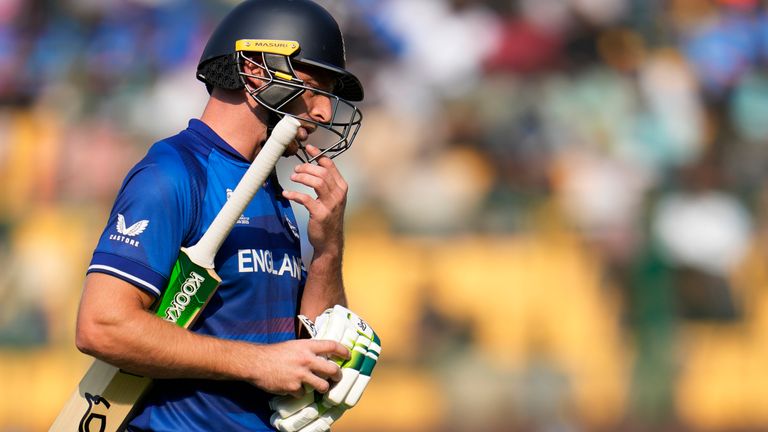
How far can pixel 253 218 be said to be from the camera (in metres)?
3.39

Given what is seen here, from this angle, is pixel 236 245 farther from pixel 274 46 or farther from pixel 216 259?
pixel 274 46

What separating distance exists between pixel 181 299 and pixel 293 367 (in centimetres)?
37

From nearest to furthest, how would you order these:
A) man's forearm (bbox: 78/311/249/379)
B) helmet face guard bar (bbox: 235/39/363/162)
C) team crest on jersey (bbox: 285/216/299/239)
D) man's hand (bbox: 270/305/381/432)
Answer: man's forearm (bbox: 78/311/249/379), man's hand (bbox: 270/305/381/432), helmet face guard bar (bbox: 235/39/363/162), team crest on jersey (bbox: 285/216/299/239)

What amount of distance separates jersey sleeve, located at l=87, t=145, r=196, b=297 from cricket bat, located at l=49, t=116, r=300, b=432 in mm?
56

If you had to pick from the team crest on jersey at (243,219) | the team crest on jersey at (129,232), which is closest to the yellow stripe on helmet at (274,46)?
the team crest on jersey at (243,219)

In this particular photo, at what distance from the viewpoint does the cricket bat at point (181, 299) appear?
3096 millimetres

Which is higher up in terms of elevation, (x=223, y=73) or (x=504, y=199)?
(x=504, y=199)

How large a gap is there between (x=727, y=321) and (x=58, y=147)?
605 centimetres

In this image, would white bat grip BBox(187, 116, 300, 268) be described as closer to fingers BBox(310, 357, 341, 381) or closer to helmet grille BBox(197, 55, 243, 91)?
helmet grille BBox(197, 55, 243, 91)

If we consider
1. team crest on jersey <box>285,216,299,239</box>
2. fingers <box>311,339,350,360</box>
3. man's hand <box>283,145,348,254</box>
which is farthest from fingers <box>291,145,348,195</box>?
fingers <box>311,339,350,360</box>

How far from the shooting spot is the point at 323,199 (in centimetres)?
341

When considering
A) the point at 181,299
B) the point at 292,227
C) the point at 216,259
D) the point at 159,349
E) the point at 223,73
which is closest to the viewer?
the point at 159,349

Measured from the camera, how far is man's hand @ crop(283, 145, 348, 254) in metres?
3.32

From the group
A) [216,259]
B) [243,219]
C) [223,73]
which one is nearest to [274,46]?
[223,73]
